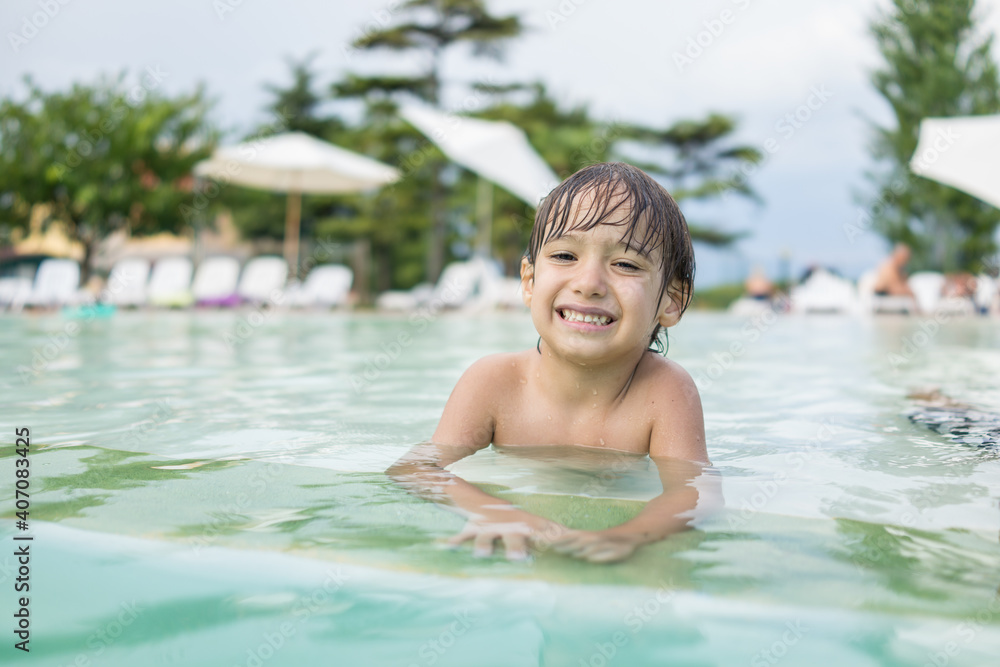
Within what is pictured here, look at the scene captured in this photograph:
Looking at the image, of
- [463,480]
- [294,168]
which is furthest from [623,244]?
[294,168]

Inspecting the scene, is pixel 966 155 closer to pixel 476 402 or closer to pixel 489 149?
pixel 489 149

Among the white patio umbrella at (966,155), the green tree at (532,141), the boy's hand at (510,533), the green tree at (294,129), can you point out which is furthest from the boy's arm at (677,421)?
the green tree at (294,129)

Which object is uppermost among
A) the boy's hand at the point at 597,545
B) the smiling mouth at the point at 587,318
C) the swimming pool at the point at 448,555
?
the smiling mouth at the point at 587,318

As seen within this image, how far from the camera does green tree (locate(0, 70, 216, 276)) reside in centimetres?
1878

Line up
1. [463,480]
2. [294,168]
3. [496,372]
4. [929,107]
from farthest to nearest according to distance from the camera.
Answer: [929,107] → [294,168] → [496,372] → [463,480]

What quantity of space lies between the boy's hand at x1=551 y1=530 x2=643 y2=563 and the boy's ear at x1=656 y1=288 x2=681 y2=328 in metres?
0.87

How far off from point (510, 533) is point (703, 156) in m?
26.7

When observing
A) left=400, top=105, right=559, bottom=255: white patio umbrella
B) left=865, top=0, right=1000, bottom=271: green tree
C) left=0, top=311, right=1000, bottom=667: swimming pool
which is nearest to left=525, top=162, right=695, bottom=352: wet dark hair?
left=0, top=311, right=1000, bottom=667: swimming pool

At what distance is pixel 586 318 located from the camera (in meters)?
2.02

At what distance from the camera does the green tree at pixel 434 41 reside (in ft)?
71.4

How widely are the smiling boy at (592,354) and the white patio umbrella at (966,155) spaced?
1015 cm

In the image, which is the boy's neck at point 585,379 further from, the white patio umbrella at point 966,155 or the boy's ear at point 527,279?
the white patio umbrella at point 966,155

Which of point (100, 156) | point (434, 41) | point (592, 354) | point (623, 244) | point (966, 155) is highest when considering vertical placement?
point (434, 41)

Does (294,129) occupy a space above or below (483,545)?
above
